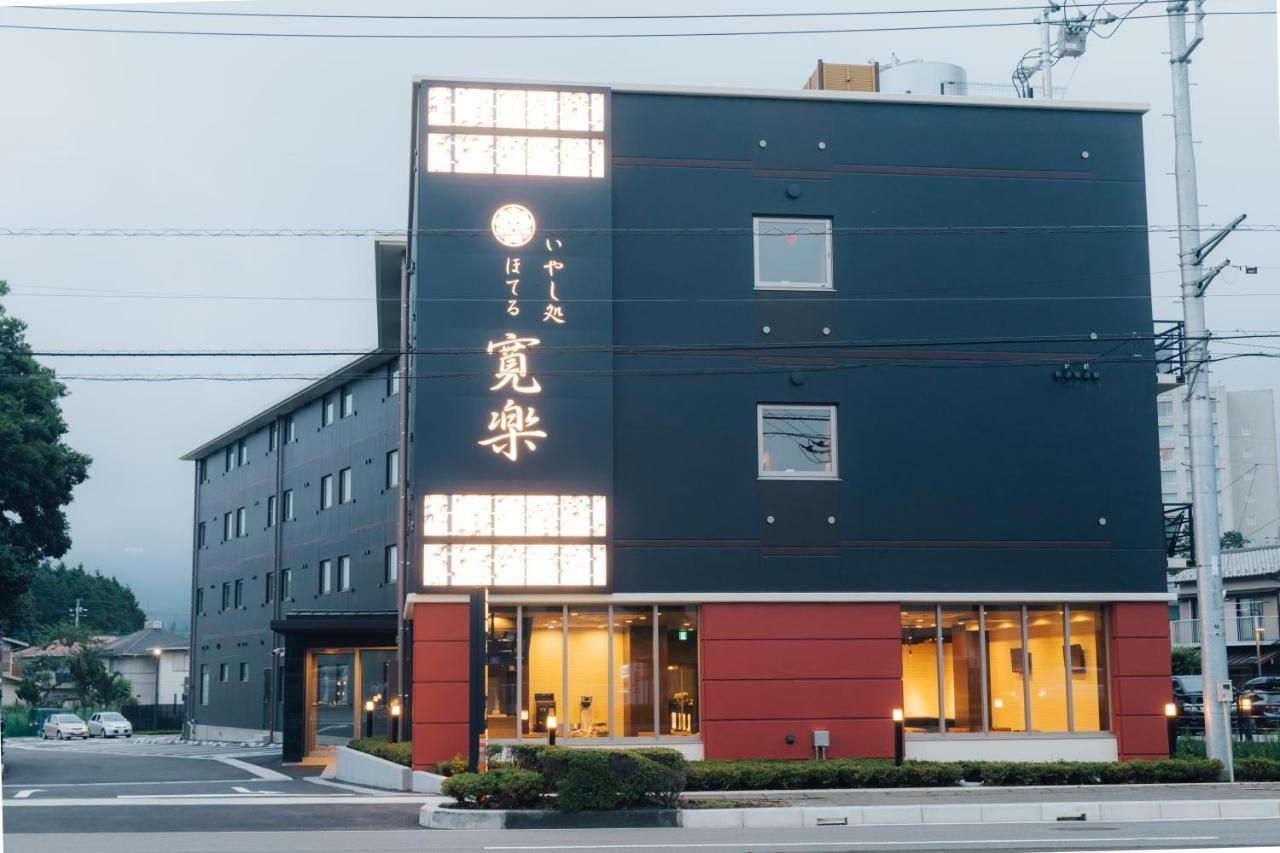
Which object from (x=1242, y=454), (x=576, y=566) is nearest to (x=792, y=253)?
(x=576, y=566)

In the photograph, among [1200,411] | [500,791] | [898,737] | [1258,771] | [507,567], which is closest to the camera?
[500,791]

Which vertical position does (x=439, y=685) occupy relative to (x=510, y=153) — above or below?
below

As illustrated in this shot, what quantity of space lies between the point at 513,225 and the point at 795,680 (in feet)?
30.6

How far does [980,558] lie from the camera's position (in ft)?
81.5

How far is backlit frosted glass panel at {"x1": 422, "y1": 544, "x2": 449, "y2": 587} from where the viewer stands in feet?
76.3

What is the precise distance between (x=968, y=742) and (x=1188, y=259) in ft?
30.0

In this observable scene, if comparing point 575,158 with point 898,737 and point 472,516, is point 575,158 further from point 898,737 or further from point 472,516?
point 898,737

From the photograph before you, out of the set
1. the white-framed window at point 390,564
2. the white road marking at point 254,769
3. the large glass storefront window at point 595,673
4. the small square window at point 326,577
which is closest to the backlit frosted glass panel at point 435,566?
the large glass storefront window at point 595,673

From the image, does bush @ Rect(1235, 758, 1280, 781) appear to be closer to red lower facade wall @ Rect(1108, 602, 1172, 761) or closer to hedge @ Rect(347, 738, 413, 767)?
red lower facade wall @ Rect(1108, 602, 1172, 761)

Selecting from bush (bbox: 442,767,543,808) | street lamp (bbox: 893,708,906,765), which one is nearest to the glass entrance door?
street lamp (bbox: 893,708,906,765)

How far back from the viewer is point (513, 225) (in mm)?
24391

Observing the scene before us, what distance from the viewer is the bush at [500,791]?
18.7 metres

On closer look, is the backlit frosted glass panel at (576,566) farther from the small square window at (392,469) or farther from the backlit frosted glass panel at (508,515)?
the small square window at (392,469)

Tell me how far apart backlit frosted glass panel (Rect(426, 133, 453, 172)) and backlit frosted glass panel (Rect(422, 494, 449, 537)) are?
5.79m
